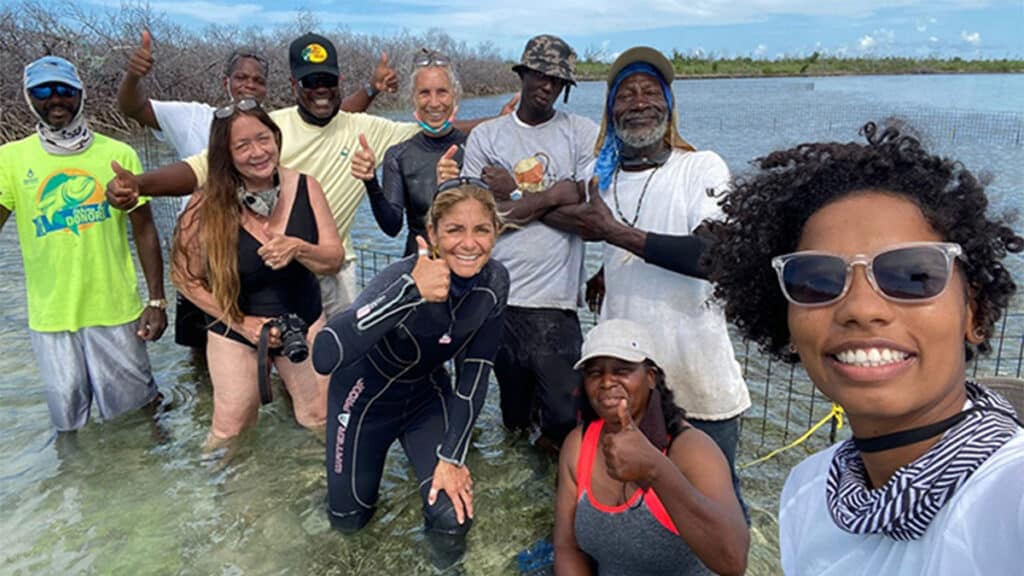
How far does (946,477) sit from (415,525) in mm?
3544

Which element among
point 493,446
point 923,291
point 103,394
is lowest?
point 493,446

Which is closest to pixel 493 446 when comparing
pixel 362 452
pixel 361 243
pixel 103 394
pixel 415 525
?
pixel 415 525

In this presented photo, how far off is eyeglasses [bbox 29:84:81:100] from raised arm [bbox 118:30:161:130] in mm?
578

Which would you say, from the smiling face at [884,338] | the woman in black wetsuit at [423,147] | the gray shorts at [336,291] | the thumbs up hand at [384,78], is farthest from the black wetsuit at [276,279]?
the smiling face at [884,338]

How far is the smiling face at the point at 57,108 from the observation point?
4.37 meters

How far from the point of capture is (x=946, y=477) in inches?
48.7

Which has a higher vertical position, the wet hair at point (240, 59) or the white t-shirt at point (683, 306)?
the wet hair at point (240, 59)

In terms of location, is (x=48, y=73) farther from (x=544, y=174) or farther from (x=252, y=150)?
(x=544, y=174)

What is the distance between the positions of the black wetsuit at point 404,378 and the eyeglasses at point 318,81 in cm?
206

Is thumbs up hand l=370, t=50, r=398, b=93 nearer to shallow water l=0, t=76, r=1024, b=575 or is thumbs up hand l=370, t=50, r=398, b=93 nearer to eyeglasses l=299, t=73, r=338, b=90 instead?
eyeglasses l=299, t=73, r=338, b=90

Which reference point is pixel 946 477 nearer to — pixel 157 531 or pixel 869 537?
pixel 869 537

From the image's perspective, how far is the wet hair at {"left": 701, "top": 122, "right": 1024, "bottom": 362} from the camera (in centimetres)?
151

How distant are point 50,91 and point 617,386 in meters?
4.02

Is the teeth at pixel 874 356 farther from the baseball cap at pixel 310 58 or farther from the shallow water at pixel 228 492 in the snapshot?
the baseball cap at pixel 310 58
